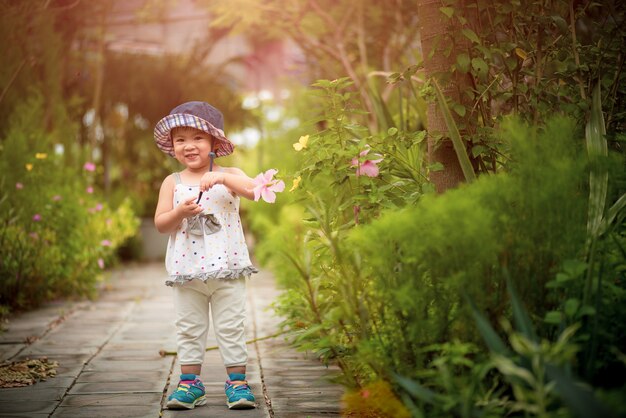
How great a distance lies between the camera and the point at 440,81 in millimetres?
3100

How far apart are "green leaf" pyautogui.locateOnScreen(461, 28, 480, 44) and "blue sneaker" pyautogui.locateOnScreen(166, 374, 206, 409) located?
5.77ft

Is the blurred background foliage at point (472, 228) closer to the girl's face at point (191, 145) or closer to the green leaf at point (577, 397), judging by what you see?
the green leaf at point (577, 397)

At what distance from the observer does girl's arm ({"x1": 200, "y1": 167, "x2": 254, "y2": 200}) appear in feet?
10.1

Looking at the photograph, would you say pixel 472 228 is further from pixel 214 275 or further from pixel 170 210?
pixel 170 210

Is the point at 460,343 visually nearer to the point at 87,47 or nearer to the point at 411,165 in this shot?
the point at 411,165

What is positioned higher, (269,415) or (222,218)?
(222,218)

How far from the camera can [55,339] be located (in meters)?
4.61

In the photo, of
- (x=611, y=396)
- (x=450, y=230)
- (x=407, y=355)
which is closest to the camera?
(x=611, y=396)

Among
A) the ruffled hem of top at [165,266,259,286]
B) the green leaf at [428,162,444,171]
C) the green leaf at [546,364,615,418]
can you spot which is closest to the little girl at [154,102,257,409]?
the ruffled hem of top at [165,266,259,286]

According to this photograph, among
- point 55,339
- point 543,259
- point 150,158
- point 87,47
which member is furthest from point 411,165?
point 150,158

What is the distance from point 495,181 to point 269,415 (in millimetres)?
1270

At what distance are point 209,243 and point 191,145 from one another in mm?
431

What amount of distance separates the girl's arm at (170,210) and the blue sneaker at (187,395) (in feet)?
2.03

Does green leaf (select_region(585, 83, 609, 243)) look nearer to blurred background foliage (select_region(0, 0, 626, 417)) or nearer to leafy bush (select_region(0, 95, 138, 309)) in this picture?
blurred background foliage (select_region(0, 0, 626, 417))
